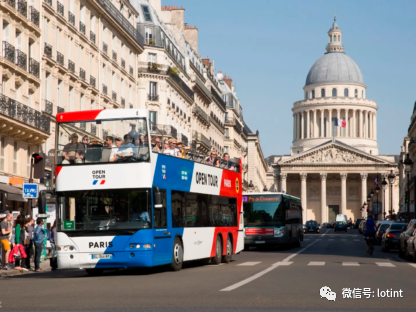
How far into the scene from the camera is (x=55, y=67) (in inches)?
1500

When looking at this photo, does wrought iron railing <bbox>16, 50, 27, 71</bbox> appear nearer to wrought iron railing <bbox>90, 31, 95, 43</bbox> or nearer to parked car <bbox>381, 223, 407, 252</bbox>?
wrought iron railing <bbox>90, 31, 95, 43</bbox>

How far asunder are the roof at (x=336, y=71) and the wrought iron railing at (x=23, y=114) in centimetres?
14079

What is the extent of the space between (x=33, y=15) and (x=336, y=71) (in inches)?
5613

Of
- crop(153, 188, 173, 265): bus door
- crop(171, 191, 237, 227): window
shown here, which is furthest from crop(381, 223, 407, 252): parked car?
crop(153, 188, 173, 265): bus door

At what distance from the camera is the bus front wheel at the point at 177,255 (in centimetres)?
2044

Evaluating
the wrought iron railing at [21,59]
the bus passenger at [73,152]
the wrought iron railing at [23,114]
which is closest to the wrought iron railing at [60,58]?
the wrought iron railing at [23,114]

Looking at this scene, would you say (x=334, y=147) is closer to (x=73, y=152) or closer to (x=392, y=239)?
(x=392, y=239)

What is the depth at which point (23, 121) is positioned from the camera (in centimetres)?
3325

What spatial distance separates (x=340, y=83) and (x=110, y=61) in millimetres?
131232

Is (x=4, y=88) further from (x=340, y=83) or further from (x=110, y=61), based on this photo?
(x=340, y=83)

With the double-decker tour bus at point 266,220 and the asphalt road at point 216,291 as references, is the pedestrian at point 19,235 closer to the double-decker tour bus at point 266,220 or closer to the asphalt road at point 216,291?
the asphalt road at point 216,291

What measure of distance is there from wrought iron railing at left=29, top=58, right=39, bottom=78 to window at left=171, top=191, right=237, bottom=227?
12987 millimetres

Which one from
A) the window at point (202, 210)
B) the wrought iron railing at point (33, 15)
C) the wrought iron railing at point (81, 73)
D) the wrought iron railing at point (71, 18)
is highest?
the wrought iron railing at point (71, 18)

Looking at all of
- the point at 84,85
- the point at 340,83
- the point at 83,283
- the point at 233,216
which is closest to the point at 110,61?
the point at 84,85
